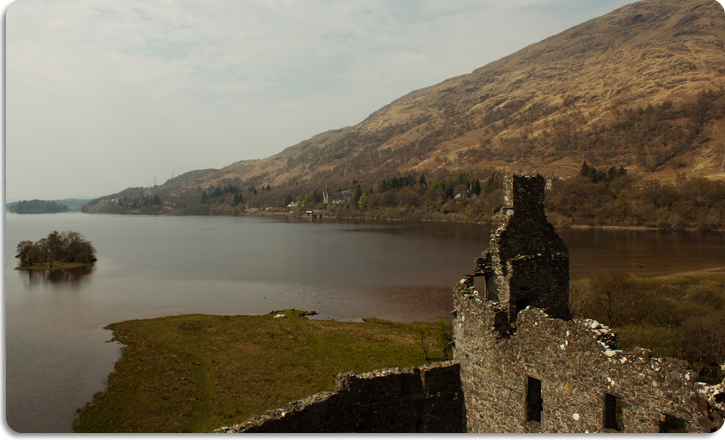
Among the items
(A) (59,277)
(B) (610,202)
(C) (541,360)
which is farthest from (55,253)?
(B) (610,202)

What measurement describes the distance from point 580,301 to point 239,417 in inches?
808

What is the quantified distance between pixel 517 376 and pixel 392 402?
99.3 inches

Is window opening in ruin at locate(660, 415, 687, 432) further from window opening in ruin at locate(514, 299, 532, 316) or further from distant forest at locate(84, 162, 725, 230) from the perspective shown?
distant forest at locate(84, 162, 725, 230)

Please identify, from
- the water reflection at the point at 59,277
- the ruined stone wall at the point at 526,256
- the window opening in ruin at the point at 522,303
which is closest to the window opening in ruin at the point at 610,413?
the ruined stone wall at the point at 526,256

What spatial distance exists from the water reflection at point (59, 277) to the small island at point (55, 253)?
2.00 m

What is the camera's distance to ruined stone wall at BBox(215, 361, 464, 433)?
7.77m

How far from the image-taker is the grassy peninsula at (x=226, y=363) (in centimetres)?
1856

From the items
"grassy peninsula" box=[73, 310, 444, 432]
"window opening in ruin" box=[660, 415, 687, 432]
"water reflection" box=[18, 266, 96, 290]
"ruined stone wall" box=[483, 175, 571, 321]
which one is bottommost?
"grassy peninsula" box=[73, 310, 444, 432]

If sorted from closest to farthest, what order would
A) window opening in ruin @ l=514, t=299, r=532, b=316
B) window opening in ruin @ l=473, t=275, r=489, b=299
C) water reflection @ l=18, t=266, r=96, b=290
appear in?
window opening in ruin @ l=514, t=299, r=532, b=316 < window opening in ruin @ l=473, t=275, r=489, b=299 < water reflection @ l=18, t=266, r=96, b=290

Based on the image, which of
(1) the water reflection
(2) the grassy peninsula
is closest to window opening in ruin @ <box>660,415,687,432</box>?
(2) the grassy peninsula

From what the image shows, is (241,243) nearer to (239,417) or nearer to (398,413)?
(239,417)

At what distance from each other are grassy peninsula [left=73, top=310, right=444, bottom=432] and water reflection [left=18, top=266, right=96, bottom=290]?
75.3 feet

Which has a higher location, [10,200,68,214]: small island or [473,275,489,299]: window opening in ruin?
[10,200,68,214]: small island

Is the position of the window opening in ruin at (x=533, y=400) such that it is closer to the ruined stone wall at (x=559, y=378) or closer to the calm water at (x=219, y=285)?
the ruined stone wall at (x=559, y=378)
